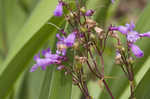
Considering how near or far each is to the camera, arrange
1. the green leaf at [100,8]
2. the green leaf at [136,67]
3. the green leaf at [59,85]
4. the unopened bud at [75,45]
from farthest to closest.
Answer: the green leaf at [100,8] < the green leaf at [136,67] < the green leaf at [59,85] < the unopened bud at [75,45]

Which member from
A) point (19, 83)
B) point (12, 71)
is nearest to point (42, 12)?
point (12, 71)

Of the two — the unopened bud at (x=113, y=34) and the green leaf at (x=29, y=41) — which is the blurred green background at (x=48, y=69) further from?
the unopened bud at (x=113, y=34)

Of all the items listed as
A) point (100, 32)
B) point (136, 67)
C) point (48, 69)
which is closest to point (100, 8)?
point (136, 67)

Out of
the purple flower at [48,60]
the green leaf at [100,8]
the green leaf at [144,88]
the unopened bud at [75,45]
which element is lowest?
the green leaf at [144,88]

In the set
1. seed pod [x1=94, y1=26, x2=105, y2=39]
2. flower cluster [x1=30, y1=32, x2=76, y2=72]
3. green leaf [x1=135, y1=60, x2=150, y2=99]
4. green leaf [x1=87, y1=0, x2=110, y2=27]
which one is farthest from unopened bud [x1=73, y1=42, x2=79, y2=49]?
green leaf [x1=87, y1=0, x2=110, y2=27]

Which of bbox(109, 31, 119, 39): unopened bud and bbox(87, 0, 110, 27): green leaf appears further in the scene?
bbox(87, 0, 110, 27): green leaf

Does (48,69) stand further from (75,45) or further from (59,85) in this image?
(75,45)

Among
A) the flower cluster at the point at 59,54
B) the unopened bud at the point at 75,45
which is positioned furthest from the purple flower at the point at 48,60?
the unopened bud at the point at 75,45

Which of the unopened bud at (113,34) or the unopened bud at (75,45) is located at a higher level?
the unopened bud at (113,34)

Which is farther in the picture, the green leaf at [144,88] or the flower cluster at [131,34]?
the green leaf at [144,88]

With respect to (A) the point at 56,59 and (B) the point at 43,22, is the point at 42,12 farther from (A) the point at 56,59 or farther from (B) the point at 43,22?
(A) the point at 56,59

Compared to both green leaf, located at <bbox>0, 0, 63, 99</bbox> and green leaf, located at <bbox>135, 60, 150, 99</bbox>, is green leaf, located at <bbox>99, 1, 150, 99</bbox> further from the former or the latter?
green leaf, located at <bbox>0, 0, 63, 99</bbox>
